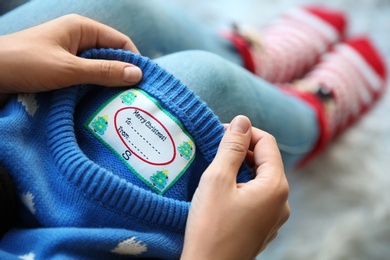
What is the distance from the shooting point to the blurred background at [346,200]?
Answer: 0.95m

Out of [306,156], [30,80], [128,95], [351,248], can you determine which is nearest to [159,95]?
[128,95]

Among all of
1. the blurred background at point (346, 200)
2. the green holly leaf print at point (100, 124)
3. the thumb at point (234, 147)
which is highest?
the thumb at point (234, 147)

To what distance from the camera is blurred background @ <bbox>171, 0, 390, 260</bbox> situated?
95 cm

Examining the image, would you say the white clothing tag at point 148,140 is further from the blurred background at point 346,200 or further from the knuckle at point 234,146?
the blurred background at point 346,200

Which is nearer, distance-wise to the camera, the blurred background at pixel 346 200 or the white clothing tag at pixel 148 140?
the white clothing tag at pixel 148 140

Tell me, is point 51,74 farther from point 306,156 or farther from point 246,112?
point 306,156

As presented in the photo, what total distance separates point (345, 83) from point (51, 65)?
74 centimetres

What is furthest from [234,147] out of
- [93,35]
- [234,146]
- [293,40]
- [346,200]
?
[293,40]

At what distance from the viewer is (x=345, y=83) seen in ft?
3.54

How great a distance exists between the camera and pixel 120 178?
536 millimetres

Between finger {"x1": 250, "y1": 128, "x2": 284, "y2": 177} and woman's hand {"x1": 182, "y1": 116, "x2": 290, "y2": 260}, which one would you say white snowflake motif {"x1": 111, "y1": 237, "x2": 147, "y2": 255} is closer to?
woman's hand {"x1": 182, "y1": 116, "x2": 290, "y2": 260}

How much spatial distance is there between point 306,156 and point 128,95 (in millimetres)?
501

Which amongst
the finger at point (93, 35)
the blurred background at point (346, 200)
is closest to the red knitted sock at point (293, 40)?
the blurred background at point (346, 200)

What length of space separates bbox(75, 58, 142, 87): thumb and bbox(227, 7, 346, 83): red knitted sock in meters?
0.47
